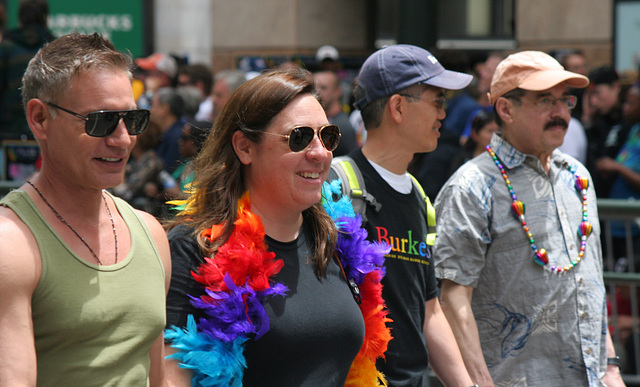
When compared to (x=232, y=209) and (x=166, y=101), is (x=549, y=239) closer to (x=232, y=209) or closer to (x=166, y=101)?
(x=232, y=209)

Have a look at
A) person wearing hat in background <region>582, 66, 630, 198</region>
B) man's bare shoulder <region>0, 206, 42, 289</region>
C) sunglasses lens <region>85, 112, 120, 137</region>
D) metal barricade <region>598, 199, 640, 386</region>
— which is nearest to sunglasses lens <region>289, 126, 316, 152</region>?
sunglasses lens <region>85, 112, 120, 137</region>

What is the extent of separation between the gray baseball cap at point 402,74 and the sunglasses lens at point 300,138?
40.8 inches

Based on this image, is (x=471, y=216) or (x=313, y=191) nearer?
(x=313, y=191)

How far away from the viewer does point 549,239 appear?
3834mm

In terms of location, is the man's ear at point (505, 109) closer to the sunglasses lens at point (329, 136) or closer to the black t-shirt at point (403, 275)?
the black t-shirt at point (403, 275)

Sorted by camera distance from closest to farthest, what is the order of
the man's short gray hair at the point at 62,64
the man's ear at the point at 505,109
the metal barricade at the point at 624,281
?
the man's short gray hair at the point at 62,64 → the man's ear at the point at 505,109 → the metal barricade at the point at 624,281

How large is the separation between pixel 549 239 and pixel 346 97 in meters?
7.55

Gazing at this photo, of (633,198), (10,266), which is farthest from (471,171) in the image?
(633,198)

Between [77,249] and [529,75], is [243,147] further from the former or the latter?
[529,75]

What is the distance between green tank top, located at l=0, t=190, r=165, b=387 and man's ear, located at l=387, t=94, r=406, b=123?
1.65 metres

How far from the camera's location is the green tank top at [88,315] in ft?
7.05

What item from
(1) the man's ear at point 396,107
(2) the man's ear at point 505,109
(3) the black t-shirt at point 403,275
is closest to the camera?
(3) the black t-shirt at point 403,275

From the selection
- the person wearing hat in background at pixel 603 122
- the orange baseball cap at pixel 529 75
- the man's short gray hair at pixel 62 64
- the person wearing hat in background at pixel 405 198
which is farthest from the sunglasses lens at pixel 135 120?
the person wearing hat in background at pixel 603 122

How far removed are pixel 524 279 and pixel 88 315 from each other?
2.23 m
